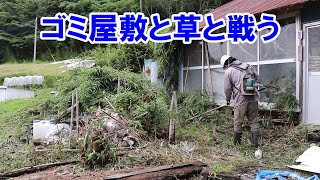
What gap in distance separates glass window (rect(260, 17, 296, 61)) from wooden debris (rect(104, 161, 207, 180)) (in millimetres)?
3877

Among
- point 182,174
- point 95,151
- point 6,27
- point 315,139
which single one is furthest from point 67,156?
point 6,27

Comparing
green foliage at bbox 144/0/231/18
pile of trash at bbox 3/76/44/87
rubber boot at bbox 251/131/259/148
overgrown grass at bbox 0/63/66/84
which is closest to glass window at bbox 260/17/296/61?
rubber boot at bbox 251/131/259/148

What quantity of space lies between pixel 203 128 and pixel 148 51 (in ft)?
15.2

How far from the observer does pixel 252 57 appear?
7496 mm

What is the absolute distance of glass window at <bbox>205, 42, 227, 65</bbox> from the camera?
848 centimetres

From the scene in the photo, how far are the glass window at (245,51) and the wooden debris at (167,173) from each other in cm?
434

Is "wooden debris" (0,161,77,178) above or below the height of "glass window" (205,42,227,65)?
below

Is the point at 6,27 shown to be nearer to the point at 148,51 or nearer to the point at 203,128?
the point at 148,51

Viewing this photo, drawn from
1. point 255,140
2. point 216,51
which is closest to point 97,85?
point 216,51

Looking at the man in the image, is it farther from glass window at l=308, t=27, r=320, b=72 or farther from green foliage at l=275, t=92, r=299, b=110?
glass window at l=308, t=27, r=320, b=72

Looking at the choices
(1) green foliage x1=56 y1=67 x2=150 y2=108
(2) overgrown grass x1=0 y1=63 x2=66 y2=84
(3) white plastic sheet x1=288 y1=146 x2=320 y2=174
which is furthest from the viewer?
(2) overgrown grass x1=0 y1=63 x2=66 y2=84

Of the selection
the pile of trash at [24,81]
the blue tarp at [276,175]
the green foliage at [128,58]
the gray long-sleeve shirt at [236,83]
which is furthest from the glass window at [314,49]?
the pile of trash at [24,81]

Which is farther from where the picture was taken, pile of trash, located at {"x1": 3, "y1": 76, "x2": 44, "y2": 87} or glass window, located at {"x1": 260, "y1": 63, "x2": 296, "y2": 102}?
pile of trash, located at {"x1": 3, "y1": 76, "x2": 44, "y2": 87}

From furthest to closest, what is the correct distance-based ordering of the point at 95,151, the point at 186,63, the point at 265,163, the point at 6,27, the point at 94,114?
1. the point at 6,27
2. the point at 186,63
3. the point at 94,114
4. the point at 265,163
5. the point at 95,151
